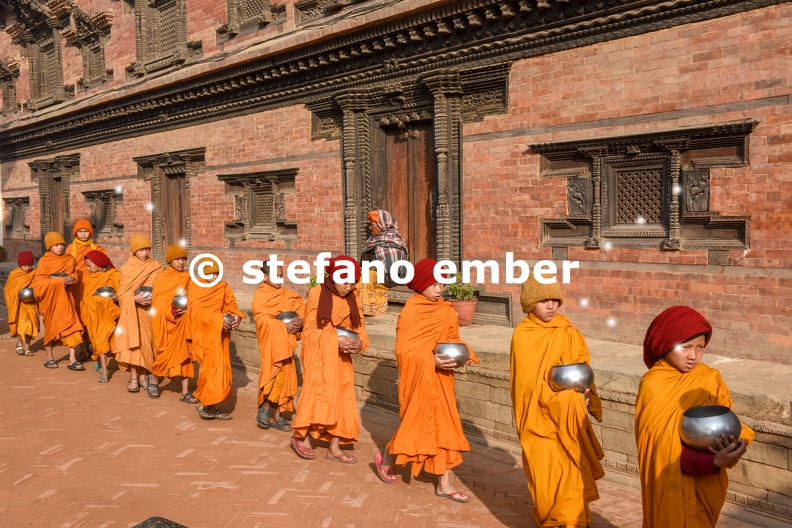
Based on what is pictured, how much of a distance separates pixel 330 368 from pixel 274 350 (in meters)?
1.19

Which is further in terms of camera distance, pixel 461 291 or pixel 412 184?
pixel 412 184

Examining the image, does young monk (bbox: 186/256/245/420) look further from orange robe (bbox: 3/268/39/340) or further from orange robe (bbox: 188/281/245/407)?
orange robe (bbox: 3/268/39/340)

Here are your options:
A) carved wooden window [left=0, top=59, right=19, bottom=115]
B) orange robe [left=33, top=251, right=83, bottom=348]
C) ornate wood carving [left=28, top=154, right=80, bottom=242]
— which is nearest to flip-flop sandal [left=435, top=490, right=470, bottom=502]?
orange robe [left=33, top=251, right=83, bottom=348]

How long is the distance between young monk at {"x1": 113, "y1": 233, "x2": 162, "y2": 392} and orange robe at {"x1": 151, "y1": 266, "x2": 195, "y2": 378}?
33 cm

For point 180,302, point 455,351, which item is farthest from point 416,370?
point 180,302

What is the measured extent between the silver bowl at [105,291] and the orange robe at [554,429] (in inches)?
270

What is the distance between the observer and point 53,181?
20.3 meters

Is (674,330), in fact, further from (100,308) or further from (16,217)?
(16,217)

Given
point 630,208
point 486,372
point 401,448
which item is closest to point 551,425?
point 401,448

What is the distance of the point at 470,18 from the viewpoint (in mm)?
8984

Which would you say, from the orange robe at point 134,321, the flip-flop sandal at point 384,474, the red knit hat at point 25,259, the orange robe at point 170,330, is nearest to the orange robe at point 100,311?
the orange robe at point 134,321

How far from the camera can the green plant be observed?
29.7 ft

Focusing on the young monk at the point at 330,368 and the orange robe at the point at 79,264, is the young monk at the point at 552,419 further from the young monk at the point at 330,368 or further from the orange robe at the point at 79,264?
the orange robe at the point at 79,264

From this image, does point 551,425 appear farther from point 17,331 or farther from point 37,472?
point 17,331
